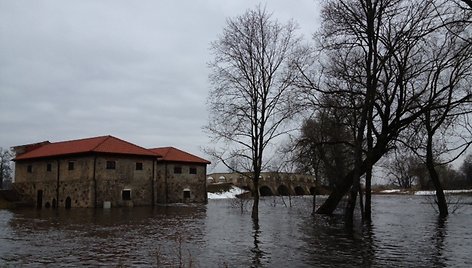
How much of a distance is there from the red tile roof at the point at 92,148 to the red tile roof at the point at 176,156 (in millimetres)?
4569

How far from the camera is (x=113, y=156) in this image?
42.9 metres

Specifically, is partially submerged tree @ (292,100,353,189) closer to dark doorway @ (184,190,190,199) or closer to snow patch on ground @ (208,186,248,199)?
A: dark doorway @ (184,190,190,199)

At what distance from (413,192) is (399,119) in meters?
64.3

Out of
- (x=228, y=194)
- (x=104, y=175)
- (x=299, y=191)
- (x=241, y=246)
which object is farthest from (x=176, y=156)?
(x=299, y=191)

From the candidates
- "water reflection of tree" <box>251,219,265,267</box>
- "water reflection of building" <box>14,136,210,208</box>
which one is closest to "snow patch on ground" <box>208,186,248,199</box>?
"water reflection of building" <box>14,136,210,208</box>

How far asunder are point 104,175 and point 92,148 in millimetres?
2785

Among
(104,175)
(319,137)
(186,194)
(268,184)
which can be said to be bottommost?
(186,194)

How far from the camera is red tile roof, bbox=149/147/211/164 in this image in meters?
50.9

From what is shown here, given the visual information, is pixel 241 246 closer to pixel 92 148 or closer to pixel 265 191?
pixel 92 148

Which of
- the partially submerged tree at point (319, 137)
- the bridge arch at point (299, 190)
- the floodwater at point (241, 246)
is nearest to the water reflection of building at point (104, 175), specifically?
the floodwater at point (241, 246)

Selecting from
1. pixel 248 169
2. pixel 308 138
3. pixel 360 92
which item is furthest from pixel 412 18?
pixel 248 169

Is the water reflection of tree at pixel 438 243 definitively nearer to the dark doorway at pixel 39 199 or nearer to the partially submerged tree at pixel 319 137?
the partially submerged tree at pixel 319 137

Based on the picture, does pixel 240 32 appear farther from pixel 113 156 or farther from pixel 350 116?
pixel 113 156

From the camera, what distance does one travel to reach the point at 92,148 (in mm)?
42094
